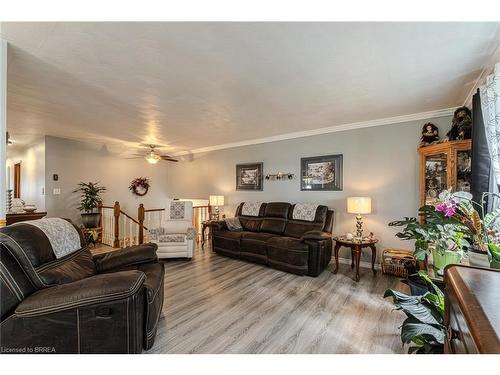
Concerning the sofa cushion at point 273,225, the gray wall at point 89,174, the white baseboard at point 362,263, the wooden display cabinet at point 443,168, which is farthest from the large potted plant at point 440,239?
the gray wall at point 89,174

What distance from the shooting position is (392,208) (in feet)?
11.3

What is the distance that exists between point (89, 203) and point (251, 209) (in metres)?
3.63

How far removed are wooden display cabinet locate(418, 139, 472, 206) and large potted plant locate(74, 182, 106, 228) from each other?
608 centimetres

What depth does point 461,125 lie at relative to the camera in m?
2.68

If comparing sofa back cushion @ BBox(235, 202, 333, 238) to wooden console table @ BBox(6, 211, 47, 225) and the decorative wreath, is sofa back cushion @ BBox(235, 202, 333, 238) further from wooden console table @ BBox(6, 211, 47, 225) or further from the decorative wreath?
wooden console table @ BBox(6, 211, 47, 225)

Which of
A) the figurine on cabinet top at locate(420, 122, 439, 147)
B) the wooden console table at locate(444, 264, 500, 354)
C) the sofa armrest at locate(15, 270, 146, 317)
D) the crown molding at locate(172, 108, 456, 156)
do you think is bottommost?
the sofa armrest at locate(15, 270, 146, 317)

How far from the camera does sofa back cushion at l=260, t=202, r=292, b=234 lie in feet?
13.6

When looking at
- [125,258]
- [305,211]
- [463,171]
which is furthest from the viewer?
[305,211]

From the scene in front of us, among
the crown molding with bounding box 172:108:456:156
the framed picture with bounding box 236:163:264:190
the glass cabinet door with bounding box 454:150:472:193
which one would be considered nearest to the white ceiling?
the crown molding with bounding box 172:108:456:156

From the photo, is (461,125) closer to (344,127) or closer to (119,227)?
(344,127)

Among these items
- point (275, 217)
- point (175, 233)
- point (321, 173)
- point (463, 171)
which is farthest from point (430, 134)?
point (175, 233)
